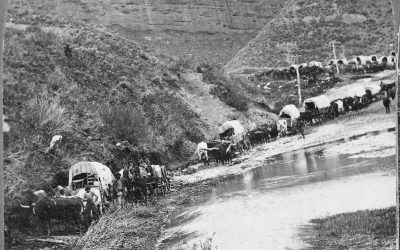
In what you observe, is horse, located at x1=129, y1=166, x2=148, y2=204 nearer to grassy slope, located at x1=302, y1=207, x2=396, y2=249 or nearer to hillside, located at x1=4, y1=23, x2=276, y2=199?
hillside, located at x1=4, y1=23, x2=276, y2=199

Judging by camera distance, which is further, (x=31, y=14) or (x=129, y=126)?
(x=129, y=126)

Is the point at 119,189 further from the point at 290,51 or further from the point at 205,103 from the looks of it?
the point at 290,51

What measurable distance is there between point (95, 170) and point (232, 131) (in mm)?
1037

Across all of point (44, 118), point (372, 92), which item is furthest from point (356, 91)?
point (44, 118)

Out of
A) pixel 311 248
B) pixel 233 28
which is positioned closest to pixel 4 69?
pixel 233 28

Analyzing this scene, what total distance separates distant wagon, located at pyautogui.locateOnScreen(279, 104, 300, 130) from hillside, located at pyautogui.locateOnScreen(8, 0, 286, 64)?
0.57 m

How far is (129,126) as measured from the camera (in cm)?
352

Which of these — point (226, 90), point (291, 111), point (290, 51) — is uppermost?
point (290, 51)

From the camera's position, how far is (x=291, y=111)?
3.76 meters

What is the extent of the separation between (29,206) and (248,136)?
5.28 feet

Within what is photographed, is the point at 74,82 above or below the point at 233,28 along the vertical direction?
below

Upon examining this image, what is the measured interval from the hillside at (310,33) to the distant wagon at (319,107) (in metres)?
0.30

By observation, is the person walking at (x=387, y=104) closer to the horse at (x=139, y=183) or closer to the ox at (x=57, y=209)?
the horse at (x=139, y=183)

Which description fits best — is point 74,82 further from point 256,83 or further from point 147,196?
point 256,83
